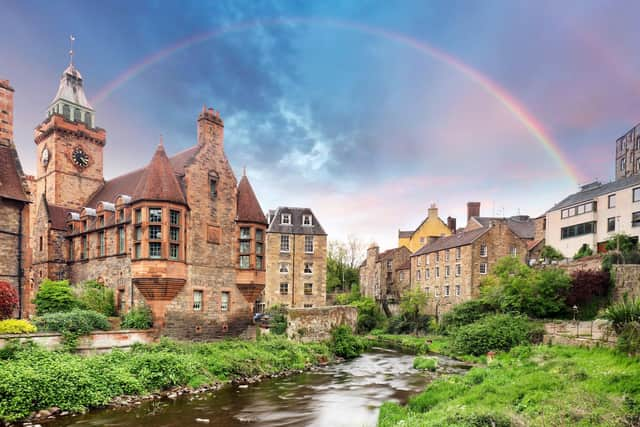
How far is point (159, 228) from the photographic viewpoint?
2248cm

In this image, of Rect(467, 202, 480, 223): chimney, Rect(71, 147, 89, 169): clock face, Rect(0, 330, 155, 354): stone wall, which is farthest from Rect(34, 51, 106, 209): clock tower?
Rect(467, 202, 480, 223): chimney

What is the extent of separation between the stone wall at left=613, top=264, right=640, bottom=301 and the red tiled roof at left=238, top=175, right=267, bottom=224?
24304 millimetres

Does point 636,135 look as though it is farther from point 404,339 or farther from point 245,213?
point 245,213

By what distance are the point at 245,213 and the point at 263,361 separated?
9894 millimetres

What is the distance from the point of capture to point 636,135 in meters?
56.5

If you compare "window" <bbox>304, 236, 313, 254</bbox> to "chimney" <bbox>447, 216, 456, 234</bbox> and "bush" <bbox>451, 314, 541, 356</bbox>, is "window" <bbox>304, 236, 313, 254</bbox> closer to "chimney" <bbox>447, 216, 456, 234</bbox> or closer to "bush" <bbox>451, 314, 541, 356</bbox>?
"bush" <bbox>451, 314, 541, 356</bbox>

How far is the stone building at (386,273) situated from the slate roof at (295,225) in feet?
45.0

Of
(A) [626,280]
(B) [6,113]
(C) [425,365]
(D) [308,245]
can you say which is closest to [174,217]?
(B) [6,113]

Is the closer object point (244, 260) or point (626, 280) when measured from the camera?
point (626, 280)

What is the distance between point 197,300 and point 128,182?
11.2 m

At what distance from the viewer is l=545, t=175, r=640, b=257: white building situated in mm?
33031

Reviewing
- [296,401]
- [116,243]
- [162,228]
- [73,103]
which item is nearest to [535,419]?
[296,401]

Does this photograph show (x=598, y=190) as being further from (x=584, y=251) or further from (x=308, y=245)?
(x=308, y=245)

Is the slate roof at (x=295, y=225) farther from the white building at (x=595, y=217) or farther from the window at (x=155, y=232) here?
the white building at (x=595, y=217)
